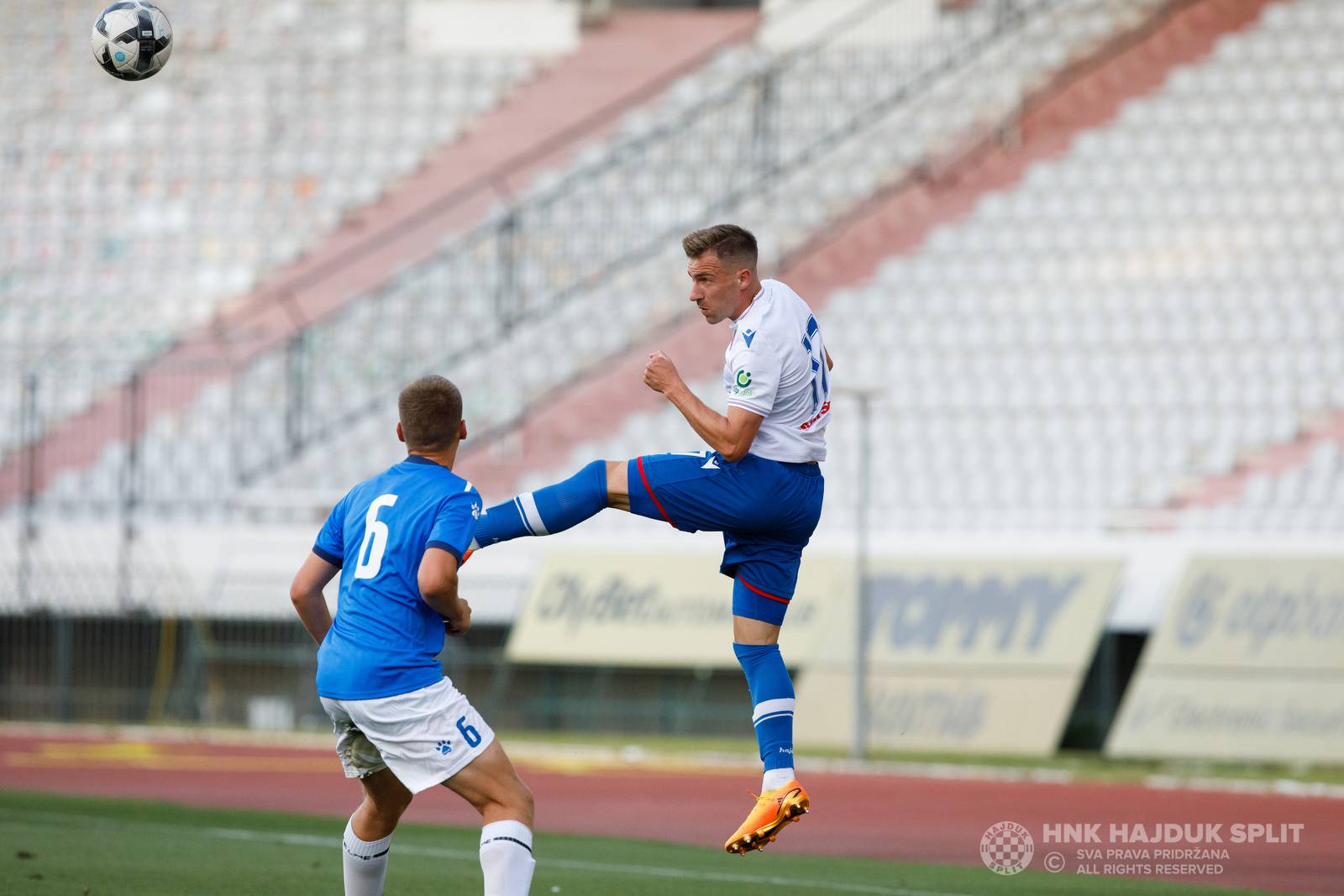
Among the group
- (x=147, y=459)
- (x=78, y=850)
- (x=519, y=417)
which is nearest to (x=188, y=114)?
(x=147, y=459)

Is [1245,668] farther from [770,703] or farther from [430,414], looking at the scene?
[430,414]

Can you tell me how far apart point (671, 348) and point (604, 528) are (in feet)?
9.95

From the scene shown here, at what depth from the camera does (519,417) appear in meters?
20.2

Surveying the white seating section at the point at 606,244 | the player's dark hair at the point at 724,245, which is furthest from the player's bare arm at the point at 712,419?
the white seating section at the point at 606,244

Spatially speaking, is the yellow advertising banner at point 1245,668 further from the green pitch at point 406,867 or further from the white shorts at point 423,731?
the white shorts at point 423,731

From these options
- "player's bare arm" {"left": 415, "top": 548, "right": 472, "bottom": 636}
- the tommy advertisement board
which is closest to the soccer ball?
"player's bare arm" {"left": 415, "top": 548, "right": 472, "bottom": 636}

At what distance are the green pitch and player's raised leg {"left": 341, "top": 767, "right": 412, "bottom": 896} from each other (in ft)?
5.62

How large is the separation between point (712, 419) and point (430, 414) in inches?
60.9

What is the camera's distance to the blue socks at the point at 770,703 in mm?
7227

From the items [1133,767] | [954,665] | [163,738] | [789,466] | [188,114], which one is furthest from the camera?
[188,114]

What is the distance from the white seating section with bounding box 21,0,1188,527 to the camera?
69.2ft

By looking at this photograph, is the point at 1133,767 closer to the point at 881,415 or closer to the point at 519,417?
the point at 881,415
